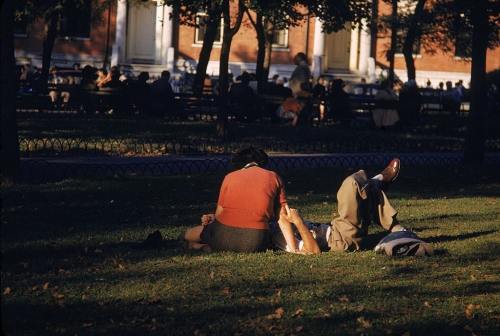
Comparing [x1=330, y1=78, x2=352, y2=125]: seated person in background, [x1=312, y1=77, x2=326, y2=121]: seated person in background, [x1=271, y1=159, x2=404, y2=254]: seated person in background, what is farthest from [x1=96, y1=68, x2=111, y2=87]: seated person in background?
[x1=271, y1=159, x2=404, y2=254]: seated person in background

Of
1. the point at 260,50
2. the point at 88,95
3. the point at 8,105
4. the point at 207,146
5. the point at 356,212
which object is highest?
the point at 260,50

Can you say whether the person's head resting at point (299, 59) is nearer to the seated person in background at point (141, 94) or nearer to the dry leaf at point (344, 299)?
the seated person in background at point (141, 94)

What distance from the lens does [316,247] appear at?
11742 millimetres

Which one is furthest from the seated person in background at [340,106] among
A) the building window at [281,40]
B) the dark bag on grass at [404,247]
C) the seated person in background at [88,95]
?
the building window at [281,40]

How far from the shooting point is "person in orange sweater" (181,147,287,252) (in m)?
11.4

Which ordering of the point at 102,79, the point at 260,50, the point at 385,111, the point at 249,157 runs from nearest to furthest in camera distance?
the point at 249,157
the point at 385,111
the point at 102,79
the point at 260,50

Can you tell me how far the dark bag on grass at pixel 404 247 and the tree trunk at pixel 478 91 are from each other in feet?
34.9

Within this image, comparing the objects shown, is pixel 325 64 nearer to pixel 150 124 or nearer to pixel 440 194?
pixel 150 124

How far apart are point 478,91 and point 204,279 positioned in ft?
43.5

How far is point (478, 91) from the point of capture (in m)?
22.2

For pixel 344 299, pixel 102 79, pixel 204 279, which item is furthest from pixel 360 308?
pixel 102 79

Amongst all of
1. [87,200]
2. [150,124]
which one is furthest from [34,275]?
[150,124]

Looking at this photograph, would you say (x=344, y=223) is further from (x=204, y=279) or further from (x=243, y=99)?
(x=243, y=99)

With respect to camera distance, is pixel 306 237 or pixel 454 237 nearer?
pixel 306 237
